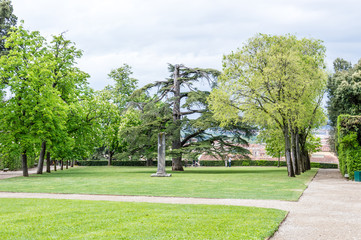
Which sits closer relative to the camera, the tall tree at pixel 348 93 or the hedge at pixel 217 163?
the tall tree at pixel 348 93

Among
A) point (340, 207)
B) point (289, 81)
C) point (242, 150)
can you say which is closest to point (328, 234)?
point (340, 207)

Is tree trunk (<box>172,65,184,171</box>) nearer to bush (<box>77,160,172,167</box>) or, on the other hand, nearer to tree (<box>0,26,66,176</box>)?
tree (<box>0,26,66,176</box>)

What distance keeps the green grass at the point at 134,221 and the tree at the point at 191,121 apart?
23.2m

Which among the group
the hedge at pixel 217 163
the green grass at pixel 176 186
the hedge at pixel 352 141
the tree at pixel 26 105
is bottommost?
the hedge at pixel 217 163

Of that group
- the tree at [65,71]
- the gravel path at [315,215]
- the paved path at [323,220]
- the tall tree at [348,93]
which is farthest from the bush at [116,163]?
the paved path at [323,220]

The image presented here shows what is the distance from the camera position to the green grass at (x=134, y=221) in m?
6.46

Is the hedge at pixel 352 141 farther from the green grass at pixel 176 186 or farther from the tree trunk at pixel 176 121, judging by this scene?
the tree trunk at pixel 176 121

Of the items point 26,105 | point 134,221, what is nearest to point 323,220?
point 134,221

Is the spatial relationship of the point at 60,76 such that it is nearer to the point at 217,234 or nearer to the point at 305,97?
the point at 305,97

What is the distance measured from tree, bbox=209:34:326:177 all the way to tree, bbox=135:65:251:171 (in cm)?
701

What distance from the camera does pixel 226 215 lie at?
8.41 m

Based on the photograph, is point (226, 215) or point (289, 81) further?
point (289, 81)

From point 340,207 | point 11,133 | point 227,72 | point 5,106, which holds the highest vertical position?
point 227,72

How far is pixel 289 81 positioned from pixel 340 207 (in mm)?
15475
